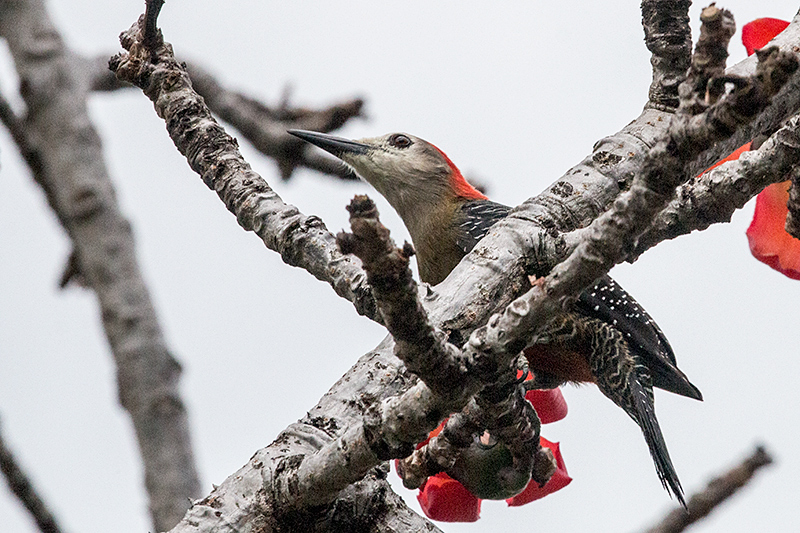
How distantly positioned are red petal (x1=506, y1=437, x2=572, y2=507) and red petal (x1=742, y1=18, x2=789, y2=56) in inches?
50.9

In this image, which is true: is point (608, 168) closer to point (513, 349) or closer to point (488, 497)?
point (488, 497)

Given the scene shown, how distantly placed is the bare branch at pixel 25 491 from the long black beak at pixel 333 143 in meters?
2.00

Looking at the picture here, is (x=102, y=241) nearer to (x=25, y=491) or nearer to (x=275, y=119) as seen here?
(x=25, y=491)

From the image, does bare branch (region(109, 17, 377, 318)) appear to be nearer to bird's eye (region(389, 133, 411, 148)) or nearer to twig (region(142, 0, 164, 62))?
twig (region(142, 0, 164, 62))

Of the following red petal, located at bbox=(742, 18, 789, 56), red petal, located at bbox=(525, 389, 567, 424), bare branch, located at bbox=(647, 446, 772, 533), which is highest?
red petal, located at bbox=(742, 18, 789, 56)

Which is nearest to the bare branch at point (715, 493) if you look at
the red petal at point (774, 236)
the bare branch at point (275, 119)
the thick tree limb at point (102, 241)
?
the red petal at point (774, 236)

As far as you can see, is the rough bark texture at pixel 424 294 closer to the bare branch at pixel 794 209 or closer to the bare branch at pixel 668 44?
the bare branch at pixel 668 44

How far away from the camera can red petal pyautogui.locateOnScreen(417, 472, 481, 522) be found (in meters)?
2.40

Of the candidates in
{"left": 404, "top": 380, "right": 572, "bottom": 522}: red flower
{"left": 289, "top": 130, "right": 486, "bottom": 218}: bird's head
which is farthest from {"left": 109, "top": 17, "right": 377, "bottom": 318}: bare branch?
{"left": 289, "top": 130, "right": 486, "bottom": 218}: bird's head

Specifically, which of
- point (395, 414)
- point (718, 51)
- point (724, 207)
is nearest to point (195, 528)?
point (395, 414)

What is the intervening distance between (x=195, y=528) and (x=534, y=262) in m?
1.00

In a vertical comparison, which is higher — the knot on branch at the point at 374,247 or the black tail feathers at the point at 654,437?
the knot on branch at the point at 374,247

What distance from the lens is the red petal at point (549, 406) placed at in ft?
9.38

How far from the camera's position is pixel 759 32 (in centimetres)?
259
